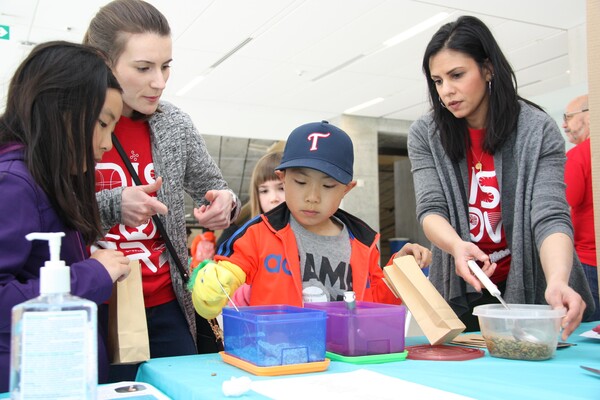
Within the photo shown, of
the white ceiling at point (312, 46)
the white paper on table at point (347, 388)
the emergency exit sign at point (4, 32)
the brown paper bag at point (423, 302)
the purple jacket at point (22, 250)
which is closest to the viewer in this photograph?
the white paper on table at point (347, 388)

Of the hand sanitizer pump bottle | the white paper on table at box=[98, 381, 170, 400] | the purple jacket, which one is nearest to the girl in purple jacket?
the purple jacket

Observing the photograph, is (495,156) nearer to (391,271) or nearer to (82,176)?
(391,271)

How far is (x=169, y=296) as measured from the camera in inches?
54.1

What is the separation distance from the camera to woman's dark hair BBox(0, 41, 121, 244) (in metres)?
0.92

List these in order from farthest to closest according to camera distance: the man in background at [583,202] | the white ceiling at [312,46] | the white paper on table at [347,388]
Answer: the white ceiling at [312,46] → the man in background at [583,202] → the white paper on table at [347,388]

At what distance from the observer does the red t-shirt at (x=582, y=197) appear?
279 centimetres

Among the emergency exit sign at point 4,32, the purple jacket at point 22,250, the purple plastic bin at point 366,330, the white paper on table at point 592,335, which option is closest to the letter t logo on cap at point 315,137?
the purple plastic bin at point 366,330

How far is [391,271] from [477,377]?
366mm

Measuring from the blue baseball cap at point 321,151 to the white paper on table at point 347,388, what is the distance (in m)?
0.59

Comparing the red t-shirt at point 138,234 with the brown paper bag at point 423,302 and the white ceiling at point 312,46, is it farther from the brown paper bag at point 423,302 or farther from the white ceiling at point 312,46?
the white ceiling at point 312,46

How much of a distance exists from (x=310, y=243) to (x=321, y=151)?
0.78 feet

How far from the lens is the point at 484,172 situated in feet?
4.98

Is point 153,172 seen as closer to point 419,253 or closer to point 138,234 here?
point 138,234

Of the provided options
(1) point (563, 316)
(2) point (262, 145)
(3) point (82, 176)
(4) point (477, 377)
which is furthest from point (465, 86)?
(2) point (262, 145)
